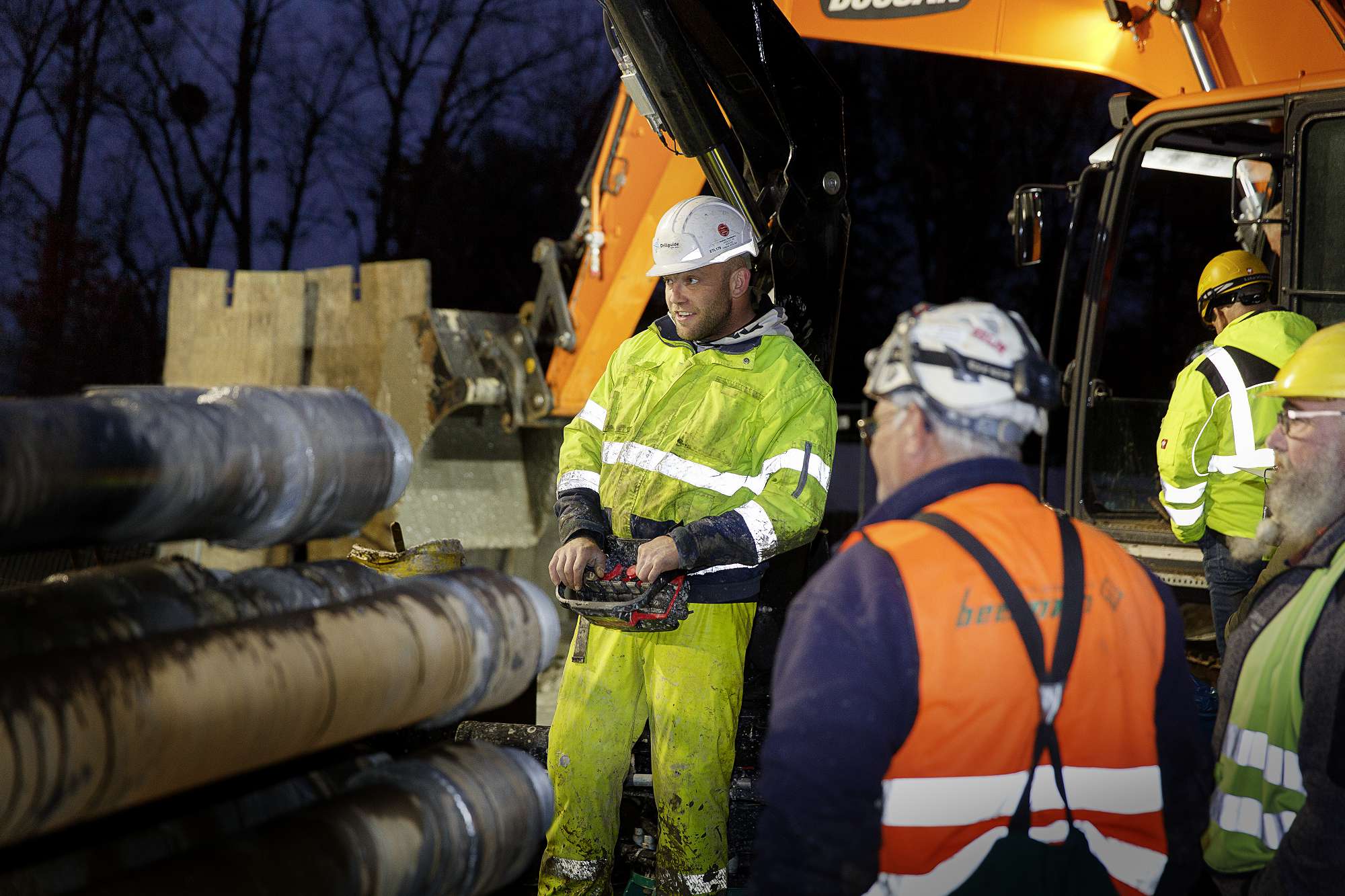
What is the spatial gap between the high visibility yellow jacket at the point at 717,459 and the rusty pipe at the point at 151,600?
1.55 meters

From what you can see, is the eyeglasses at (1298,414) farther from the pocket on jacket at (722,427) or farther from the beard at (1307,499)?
the pocket on jacket at (722,427)

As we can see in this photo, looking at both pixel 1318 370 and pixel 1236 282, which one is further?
pixel 1236 282

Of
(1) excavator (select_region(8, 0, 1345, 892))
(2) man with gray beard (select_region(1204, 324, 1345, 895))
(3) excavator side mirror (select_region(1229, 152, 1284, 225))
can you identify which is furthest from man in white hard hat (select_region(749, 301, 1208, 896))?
(3) excavator side mirror (select_region(1229, 152, 1284, 225))

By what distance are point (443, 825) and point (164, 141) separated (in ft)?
67.7

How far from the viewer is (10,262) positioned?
18.0m

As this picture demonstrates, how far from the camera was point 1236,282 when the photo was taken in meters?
5.37

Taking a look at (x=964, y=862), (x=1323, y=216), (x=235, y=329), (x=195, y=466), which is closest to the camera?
(x=195, y=466)

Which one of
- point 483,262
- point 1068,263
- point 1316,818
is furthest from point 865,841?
point 483,262

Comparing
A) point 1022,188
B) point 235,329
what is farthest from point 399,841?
point 235,329

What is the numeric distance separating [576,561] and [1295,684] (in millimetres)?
1905

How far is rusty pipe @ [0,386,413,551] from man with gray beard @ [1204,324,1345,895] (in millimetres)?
1684

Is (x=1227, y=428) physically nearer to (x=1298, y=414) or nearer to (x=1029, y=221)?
(x=1029, y=221)

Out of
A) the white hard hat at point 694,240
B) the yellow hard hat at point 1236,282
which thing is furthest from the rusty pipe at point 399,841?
the yellow hard hat at point 1236,282

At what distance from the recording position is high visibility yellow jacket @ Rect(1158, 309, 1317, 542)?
15.9 ft
